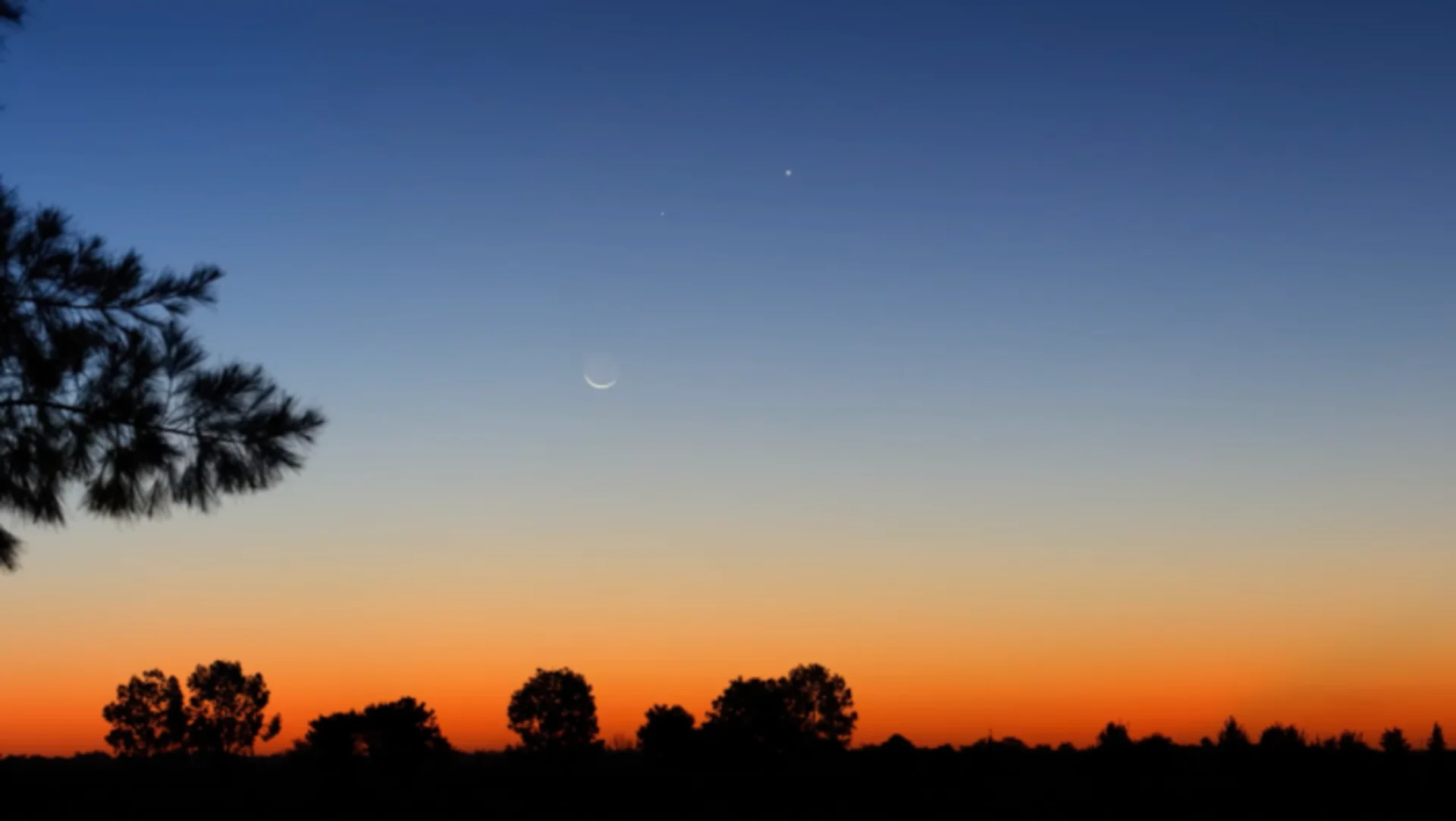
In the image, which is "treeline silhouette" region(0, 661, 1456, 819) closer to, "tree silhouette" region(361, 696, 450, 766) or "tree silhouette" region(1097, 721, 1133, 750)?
"tree silhouette" region(1097, 721, 1133, 750)

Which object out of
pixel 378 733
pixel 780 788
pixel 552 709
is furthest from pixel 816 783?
pixel 552 709

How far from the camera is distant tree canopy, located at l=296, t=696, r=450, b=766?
3800 cm

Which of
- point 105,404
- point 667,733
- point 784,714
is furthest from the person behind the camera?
point 784,714

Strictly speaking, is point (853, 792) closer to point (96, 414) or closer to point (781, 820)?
point (781, 820)

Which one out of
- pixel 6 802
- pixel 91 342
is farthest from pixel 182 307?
pixel 6 802

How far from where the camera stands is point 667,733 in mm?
35844

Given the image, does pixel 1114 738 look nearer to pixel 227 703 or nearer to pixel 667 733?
pixel 667 733

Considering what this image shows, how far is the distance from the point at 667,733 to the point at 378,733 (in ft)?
54.4

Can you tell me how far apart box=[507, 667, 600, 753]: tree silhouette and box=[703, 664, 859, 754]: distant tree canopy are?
1227 cm

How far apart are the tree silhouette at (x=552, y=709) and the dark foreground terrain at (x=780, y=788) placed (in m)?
56.1

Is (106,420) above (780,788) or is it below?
above

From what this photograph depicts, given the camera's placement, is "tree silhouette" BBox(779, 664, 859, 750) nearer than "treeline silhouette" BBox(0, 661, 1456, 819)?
No

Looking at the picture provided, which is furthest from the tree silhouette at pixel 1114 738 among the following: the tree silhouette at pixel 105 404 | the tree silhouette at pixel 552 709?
the tree silhouette at pixel 552 709

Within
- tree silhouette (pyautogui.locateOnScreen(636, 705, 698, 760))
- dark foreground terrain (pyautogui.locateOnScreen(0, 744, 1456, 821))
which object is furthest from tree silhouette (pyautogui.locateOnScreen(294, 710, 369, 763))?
dark foreground terrain (pyautogui.locateOnScreen(0, 744, 1456, 821))
